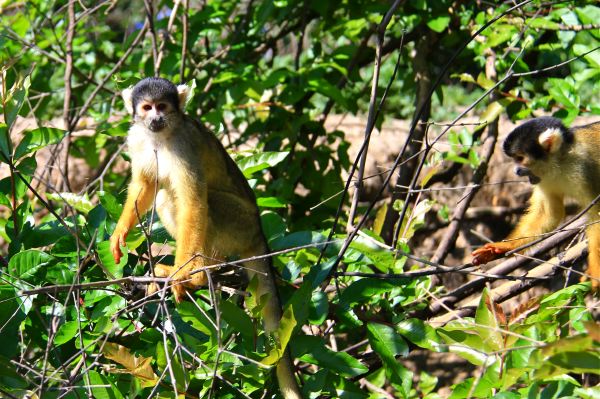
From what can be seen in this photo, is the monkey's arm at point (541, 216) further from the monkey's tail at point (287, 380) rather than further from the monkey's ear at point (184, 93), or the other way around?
the monkey's ear at point (184, 93)

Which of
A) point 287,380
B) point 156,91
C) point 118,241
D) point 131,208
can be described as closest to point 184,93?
point 156,91

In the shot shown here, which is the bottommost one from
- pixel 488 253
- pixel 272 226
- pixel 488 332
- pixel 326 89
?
pixel 488 253

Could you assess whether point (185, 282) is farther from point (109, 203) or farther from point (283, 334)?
point (283, 334)

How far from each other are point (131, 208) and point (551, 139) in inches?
102

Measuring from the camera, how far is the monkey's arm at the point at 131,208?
3.79m

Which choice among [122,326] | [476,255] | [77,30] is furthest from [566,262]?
[77,30]

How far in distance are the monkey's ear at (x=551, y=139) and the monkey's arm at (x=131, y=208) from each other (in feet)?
7.94

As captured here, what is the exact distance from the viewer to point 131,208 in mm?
4203

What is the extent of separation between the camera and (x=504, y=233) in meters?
8.22

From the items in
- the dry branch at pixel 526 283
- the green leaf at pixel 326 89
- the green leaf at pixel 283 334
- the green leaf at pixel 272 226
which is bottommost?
the dry branch at pixel 526 283

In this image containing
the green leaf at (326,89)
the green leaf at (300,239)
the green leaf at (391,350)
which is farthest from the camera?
the green leaf at (326,89)

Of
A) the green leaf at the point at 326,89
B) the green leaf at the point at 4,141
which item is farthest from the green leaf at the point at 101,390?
the green leaf at the point at 326,89

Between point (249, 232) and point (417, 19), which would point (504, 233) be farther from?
point (249, 232)

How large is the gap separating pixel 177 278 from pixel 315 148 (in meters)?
2.66
